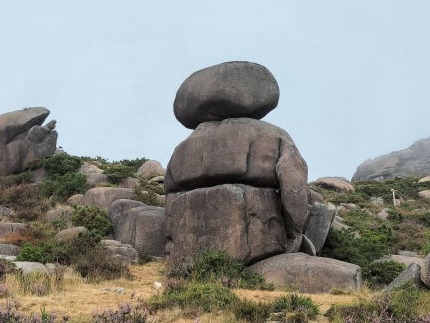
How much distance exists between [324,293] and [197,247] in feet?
15.9

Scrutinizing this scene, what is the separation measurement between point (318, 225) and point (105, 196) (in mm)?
12734

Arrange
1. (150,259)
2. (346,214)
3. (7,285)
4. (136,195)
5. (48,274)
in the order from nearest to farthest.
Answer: (7,285)
(48,274)
(150,259)
(136,195)
(346,214)

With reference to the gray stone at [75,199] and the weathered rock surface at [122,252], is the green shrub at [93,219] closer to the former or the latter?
the weathered rock surface at [122,252]

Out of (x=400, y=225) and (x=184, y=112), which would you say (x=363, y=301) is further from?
(x=400, y=225)

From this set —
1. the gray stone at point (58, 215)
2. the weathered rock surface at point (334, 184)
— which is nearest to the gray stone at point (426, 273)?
the gray stone at point (58, 215)

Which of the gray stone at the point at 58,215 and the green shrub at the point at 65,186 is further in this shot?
the green shrub at the point at 65,186

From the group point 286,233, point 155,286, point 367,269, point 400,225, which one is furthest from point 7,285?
point 400,225

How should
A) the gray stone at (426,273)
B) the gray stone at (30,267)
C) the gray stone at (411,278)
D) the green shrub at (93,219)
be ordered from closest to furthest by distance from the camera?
the gray stone at (426,273), the gray stone at (411,278), the gray stone at (30,267), the green shrub at (93,219)

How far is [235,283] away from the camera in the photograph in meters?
14.5

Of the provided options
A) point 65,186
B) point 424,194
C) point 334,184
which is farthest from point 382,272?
point 334,184

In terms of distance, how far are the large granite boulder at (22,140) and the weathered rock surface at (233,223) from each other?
72.6 feet

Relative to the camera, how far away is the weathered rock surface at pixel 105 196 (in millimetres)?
27516

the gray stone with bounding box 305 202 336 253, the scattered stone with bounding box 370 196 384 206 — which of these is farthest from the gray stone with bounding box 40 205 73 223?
the scattered stone with bounding box 370 196 384 206

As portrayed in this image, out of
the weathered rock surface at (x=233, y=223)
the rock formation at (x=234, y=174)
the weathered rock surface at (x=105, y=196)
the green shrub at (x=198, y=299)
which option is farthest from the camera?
the weathered rock surface at (x=105, y=196)
